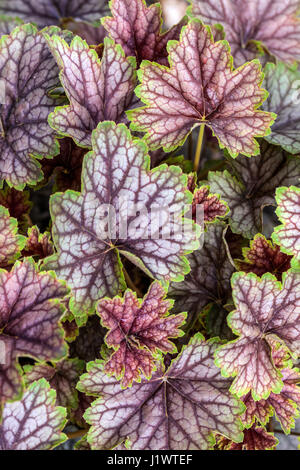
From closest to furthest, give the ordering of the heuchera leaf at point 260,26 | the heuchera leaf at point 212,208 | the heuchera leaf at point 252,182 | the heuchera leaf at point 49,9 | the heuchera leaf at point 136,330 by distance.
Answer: the heuchera leaf at point 136,330 < the heuchera leaf at point 212,208 < the heuchera leaf at point 252,182 < the heuchera leaf at point 260,26 < the heuchera leaf at point 49,9

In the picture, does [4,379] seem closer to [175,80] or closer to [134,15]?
[175,80]

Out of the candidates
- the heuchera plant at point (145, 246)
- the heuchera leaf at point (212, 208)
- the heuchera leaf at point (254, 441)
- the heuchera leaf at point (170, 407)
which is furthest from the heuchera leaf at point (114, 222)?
the heuchera leaf at point (254, 441)

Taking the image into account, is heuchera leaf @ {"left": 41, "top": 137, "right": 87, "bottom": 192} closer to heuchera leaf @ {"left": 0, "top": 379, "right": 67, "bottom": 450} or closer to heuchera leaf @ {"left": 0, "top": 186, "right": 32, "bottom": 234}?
heuchera leaf @ {"left": 0, "top": 186, "right": 32, "bottom": 234}

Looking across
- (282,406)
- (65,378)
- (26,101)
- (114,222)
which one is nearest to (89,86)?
(26,101)

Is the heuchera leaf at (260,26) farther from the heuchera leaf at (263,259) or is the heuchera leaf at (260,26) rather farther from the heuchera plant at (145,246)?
the heuchera leaf at (263,259)

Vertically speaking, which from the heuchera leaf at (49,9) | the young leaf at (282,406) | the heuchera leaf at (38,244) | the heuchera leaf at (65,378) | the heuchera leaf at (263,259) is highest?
the heuchera leaf at (49,9)

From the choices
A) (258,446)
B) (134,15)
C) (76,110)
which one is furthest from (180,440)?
(134,15)

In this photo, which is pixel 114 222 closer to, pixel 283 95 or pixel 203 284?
pixel 203 284
